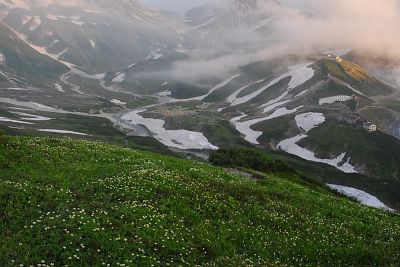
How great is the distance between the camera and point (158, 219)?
881 inches

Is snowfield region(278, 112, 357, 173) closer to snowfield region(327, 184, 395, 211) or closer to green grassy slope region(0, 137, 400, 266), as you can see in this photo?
snowfield region(327, 184, 395, 211)

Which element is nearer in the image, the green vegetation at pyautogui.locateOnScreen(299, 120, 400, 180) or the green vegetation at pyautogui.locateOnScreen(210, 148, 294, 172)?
the green vegetation at pyautogui.locateOnScreen(210, 148, 294, 172)

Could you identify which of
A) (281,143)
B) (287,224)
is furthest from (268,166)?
(281,143)

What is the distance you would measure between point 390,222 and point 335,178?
10635 cm

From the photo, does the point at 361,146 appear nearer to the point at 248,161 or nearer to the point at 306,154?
the point at 306,154

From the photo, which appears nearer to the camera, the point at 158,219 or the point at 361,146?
the point at 158,219

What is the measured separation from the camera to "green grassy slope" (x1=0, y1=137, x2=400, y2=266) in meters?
19.0

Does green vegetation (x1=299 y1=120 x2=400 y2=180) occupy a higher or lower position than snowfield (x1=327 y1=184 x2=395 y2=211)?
higher

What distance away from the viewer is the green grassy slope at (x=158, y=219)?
62.4 feet

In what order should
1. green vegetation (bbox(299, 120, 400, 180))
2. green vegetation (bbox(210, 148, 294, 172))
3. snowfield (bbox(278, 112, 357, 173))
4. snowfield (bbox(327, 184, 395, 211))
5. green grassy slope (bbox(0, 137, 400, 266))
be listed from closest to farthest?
green grassy slope (bbox(0, 137, 400, 266)) → green vegetation (bbox(210, 148, 294, 172)) → snowfield (bbox(327, 184, 395, 211)) → green vegetation (bbox(299, 120, 400, 180)) → snowfield (bbox(278, 112, 357, 173))

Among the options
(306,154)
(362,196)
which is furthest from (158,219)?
(306,154)

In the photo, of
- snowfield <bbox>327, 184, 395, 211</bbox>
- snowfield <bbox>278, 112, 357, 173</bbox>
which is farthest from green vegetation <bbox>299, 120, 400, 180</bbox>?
snowfield <bbox>327, 184, 395, 211</bbox>

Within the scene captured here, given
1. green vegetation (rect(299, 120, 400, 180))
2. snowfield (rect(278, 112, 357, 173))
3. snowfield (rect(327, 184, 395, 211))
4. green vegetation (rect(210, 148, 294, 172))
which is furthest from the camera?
snowfield (rect(278, 112, 357, 173))

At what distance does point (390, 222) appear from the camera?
30.5 m
